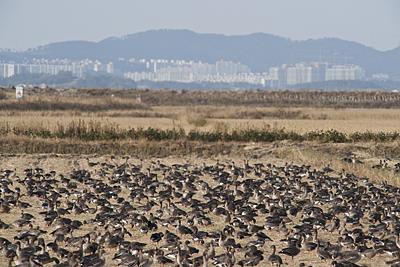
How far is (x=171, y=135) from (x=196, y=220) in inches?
871

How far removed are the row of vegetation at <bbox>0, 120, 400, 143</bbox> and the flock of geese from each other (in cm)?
1170

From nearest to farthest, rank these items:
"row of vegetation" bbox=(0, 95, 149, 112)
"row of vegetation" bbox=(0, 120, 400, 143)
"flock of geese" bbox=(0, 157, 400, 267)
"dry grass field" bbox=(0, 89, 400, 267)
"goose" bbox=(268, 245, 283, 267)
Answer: "goose" bbox=(268, 245, 283, 267)
"flock of geese" bbox=(0, 157, 400, 267)
"dry grass field" bbox=(0, 89, 400, 267)
"row of vegetation" bbox=(0, 120, 400, 143)
"row of vegetation" bbox=(0, 95, 149, 112)

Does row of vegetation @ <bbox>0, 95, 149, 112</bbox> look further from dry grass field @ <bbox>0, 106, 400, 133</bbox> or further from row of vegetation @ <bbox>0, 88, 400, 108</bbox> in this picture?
row of vegetation @ <bbox>0, 88, 400, 108</bbox>

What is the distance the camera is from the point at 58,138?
130 feet

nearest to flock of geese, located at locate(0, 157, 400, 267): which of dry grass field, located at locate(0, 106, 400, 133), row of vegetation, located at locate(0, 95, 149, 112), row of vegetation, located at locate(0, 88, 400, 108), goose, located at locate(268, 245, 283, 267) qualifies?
goose, located at locate(268, 245, 283, 267)

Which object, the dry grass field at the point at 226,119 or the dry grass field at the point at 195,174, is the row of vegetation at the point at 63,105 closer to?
the dry grass field at the point at 226,119

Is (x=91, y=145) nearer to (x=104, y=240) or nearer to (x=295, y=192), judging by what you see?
(x=295, y=192)

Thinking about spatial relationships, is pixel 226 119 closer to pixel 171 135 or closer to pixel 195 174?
pixel 171 135

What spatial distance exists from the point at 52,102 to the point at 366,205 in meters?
51.2

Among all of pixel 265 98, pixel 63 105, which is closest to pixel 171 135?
pixel 63 105

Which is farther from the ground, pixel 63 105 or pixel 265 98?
pixel 63 105

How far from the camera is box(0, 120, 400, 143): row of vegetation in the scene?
132 feet

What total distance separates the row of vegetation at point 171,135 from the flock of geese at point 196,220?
11.7 m

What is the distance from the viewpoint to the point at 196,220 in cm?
1842
